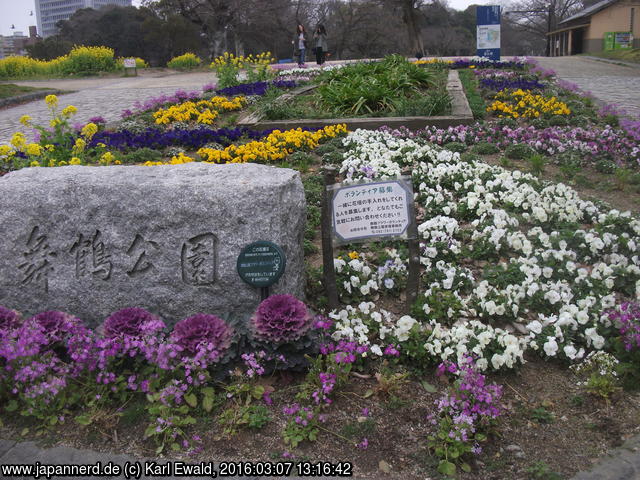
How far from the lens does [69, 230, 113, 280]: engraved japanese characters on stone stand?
11.9 feet

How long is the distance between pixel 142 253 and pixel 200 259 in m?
0.37

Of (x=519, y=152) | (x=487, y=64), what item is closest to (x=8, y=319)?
(x=519, y=152)

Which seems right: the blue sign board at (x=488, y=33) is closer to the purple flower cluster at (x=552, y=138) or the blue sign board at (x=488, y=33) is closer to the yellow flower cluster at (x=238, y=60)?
the yellow flower cluster at (x=238, y=60)

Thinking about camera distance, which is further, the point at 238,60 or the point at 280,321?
the point at 238,60

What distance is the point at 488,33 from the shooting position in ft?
65.1

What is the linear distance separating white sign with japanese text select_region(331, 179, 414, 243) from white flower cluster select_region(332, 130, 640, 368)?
0.59 meters

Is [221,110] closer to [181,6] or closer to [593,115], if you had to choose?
[593,115]

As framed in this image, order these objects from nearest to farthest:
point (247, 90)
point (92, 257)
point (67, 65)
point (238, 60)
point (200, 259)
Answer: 1. point (200, 259)
2. point (92, 257)
3. point (247, 90)
4. point (238, 60)
5. point (67, 65)

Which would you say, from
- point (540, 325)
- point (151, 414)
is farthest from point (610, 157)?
point (151, 414)

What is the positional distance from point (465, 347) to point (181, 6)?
34.1 m

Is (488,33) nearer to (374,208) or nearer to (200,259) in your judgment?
(374,208)

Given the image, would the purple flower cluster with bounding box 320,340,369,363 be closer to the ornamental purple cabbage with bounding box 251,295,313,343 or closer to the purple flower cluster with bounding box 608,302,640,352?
the ornamental purple cabbage with bounding box 251,295,313,343

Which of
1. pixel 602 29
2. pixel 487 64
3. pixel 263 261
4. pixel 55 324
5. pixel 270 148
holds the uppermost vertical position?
pixel 602 29

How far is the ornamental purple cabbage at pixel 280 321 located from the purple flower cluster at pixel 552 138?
522 cm
